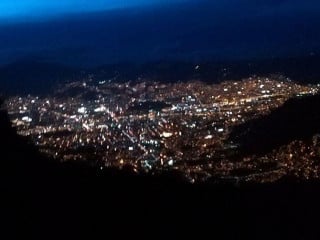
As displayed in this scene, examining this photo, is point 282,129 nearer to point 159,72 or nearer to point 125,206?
point 125,206

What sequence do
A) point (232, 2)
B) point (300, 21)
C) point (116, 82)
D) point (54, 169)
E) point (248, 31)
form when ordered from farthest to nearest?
point (232, 2), point (300, 21), point (248, 31), point (116, 82), point (54, 169)

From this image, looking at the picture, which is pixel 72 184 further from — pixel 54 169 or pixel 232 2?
pixel 232 2

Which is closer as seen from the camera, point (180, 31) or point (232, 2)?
point (180, 31)

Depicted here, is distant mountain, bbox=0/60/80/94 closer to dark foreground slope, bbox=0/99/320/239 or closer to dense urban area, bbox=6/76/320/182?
dense urban area, bbox=6/76/320/182

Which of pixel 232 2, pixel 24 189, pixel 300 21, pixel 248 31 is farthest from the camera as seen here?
pixel 232 2

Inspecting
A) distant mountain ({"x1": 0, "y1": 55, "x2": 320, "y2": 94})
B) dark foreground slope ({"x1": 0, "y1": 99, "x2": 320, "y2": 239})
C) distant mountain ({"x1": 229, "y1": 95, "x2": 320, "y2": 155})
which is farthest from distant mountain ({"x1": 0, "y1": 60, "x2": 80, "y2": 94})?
dark foreground slope ({"x1": 0, "y1": 99, "x2": 320, "y2": 239})

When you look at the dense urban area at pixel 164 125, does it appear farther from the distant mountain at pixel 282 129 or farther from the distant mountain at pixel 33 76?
the distant mountain at pixel 33 76

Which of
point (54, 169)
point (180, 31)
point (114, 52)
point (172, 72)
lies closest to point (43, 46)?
point (114, 52)
